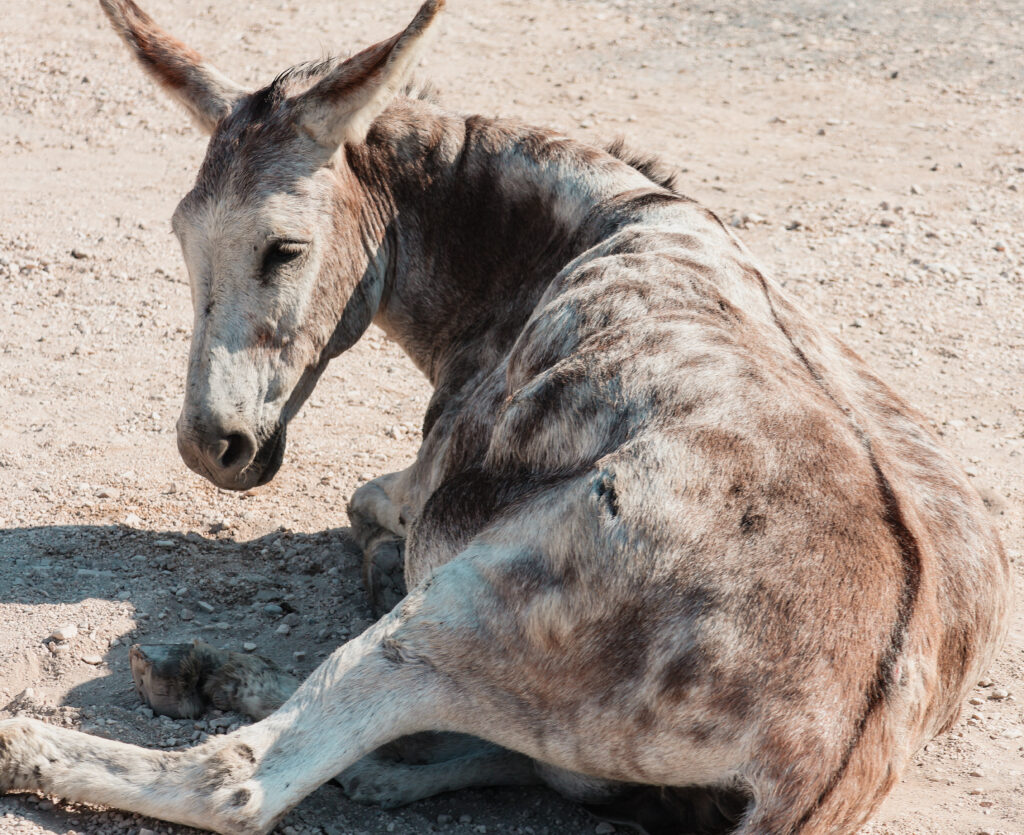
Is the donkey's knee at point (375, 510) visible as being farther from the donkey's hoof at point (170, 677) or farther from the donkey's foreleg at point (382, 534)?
the donkey's hoof at point (170, 677)

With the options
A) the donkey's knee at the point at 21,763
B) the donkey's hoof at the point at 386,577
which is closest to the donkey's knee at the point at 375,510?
the donkey's hoof at the point at 386,577

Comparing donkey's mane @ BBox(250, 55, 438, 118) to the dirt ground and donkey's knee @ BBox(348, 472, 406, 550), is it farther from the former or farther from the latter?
donkey's knee @ BBox(348, 472, 406, 550)

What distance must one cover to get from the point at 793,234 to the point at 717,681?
543cm

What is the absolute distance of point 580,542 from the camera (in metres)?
2.69

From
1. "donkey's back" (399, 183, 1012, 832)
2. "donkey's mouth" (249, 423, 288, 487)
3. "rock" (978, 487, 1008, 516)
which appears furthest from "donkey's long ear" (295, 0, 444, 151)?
"rock" (978, 487, 1008, 516)

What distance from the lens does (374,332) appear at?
6.42m

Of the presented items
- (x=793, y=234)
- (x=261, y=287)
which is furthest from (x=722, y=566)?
(x=793, y=234)

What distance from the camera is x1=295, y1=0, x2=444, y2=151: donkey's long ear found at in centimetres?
366

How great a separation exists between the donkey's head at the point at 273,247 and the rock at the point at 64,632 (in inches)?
26.2

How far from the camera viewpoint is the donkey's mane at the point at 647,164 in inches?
169

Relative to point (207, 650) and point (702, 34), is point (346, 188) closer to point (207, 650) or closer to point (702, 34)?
point (207, 650)

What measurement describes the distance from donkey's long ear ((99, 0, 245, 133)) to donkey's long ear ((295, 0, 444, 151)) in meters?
0.47

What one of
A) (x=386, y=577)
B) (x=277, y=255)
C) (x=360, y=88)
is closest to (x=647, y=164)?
(x=360, y=88)

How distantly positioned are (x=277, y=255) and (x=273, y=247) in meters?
0.03
